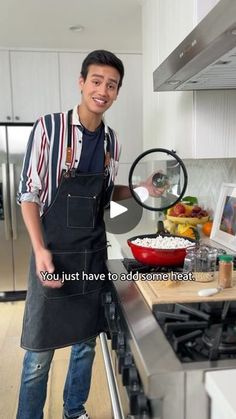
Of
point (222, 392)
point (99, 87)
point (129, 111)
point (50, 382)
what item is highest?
point (129, 111)

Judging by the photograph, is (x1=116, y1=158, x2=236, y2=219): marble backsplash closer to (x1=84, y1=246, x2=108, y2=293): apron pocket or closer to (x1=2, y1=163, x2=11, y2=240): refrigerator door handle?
(x1=84, y1=246, x2=108, y2=293): apron pocket

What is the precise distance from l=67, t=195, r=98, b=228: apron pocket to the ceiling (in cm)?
136

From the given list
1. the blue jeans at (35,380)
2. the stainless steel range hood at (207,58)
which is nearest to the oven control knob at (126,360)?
the blue jeans at (35,380)

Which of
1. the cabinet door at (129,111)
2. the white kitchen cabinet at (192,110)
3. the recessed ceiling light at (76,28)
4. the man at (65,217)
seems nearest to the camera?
the man at (65,217)

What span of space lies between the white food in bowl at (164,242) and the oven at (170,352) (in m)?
0.21

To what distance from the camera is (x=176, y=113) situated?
152 cm

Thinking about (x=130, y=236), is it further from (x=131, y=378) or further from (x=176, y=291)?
(x=131, y=378)

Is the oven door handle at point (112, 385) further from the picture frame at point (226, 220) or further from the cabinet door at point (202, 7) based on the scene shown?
the cabinet door at point (202, 7)

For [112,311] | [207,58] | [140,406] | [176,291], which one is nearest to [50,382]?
[112,311]

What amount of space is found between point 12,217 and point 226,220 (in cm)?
183

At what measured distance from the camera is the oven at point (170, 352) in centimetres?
62

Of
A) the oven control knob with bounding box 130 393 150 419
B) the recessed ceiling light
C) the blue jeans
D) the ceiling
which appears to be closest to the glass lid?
the blue jeans
